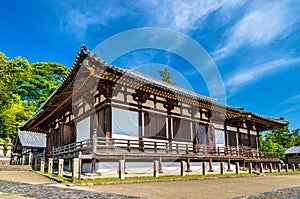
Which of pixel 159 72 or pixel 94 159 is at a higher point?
pixel 159 72

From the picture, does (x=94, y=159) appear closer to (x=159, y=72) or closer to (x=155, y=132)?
(x=155, y=132)

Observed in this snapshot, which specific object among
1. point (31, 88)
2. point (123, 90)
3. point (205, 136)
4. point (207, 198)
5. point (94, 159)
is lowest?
point (207, 198)

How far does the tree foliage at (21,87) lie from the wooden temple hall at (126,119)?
5.72 m

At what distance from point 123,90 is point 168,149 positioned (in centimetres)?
413

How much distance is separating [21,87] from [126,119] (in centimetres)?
3053

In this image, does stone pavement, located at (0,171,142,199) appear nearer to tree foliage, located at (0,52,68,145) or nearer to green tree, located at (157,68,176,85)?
tree foliage, located at (0,52,68,145)

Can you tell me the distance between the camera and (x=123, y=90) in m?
13.5

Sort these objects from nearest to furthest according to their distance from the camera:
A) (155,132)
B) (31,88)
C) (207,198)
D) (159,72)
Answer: (207,198) → (155,132) → (31,88) → (159,72)

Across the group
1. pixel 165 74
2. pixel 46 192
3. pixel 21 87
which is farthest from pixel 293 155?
pixel 21 87

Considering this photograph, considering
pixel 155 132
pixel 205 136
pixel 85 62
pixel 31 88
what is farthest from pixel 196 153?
pixel 31 88

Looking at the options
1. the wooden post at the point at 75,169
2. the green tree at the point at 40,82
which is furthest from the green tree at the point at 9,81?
the wooden post at the point at 75,169

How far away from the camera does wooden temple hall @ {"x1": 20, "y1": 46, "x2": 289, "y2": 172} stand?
11.8 m

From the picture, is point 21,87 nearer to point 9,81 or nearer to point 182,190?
point 9,81

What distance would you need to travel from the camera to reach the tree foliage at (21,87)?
23047 mm
